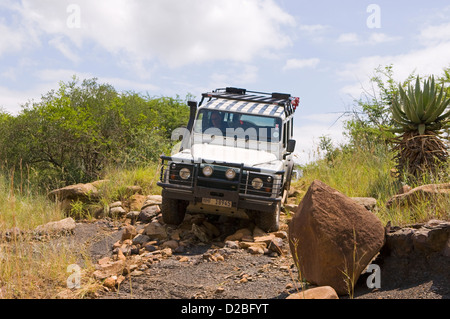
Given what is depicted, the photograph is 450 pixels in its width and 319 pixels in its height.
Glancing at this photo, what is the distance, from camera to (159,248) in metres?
7.30

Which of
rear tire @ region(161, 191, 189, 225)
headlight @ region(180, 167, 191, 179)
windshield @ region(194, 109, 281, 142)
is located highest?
windshield @ region(194, 109, 281, 142)

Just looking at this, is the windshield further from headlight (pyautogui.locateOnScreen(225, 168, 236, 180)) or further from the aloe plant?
the aloe plant

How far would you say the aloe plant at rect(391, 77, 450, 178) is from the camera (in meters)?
9.27

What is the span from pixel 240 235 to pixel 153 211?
216 centimetres

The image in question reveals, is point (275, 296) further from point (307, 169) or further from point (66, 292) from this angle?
point (307, 169)

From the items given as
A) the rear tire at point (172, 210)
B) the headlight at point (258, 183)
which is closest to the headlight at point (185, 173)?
the rear tire at point (172, 210)

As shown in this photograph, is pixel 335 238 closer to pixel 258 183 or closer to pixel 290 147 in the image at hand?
pixel 258 183

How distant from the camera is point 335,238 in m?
4.71

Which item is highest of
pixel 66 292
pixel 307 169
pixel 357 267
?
pixel 307 169

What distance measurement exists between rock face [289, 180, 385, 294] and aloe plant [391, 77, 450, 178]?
477 cm

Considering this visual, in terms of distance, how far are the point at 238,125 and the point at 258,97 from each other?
5.04ft

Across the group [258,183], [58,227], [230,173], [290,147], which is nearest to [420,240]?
[258,183]

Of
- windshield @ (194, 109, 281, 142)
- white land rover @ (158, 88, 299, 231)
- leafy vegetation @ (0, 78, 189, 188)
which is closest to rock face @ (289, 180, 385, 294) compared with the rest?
white land rover @ (158, 88, 299, 231)

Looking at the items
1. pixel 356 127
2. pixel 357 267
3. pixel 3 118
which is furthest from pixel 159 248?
pixel 3 118
